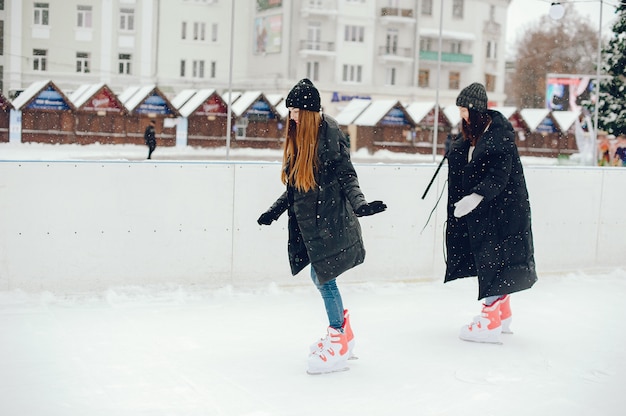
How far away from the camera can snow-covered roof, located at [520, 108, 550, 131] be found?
29.4 feet

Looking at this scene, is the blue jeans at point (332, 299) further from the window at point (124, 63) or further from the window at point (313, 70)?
the window at point (313, 70)

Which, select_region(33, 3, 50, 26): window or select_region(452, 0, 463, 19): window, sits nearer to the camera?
select_region(33, 3, 50, 26): window

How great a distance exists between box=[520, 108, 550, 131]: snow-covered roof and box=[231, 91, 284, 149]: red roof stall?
11.4ft

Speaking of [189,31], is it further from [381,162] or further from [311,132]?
[311,132]

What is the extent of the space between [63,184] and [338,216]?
86.1 inches

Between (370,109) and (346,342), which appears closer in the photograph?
(346,342)

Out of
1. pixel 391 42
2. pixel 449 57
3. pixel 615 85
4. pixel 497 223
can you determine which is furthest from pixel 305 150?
pixel 615 85

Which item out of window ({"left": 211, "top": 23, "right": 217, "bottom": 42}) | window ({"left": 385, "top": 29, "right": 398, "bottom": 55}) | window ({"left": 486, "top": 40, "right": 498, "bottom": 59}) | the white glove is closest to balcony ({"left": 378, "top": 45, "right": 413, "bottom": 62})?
window ({"left": 385, "top": 29, "right": 398, "bottom": 55})

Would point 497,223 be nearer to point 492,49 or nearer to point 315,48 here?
point 315,48

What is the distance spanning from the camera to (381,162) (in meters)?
6.20

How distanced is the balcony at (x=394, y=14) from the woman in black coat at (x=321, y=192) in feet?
12.0

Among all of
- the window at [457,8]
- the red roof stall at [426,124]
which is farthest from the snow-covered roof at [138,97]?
the window at [457,8]

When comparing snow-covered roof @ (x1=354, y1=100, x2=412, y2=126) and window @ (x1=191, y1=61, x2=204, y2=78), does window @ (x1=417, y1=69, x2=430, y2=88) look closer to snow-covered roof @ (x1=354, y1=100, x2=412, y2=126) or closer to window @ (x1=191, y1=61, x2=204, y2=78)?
snow-covered roof @ (x1=354, y1=100, x2=412, y2=126)

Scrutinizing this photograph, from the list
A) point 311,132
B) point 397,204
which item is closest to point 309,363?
point 311,132
